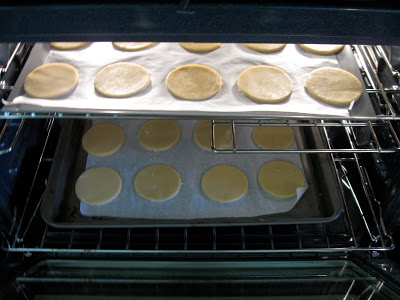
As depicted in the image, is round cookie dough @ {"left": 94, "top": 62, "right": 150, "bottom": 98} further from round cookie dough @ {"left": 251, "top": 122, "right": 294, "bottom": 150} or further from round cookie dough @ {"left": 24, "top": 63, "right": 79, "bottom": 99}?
round cookie dough @ {"left": 251, "top": 122, "right": 294, "bottom": 150}

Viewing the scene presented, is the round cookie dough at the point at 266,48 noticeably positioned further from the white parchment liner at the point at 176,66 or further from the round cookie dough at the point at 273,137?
the round cookie dough at the point at 273,137

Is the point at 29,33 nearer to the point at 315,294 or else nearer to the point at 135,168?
the point at 135,168

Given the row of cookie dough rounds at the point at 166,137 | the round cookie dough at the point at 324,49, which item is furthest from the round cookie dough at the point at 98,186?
the round cookie dough at the point at 324,49

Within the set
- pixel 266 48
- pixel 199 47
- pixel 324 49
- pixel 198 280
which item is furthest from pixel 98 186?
pixel 324 49

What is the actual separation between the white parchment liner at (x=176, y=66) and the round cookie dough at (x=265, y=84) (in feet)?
0.08

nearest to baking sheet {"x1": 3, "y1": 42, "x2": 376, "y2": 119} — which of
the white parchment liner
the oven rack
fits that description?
the white parchment liner

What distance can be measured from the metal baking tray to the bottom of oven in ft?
0.48

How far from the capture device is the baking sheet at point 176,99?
47.2 inches

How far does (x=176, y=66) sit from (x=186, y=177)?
18.6 inches

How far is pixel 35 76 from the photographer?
4.19 feet

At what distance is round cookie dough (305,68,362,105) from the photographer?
1252mm

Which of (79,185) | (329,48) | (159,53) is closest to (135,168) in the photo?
(79,185)

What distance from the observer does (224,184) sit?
1386 mm

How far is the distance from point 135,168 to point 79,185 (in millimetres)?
241
